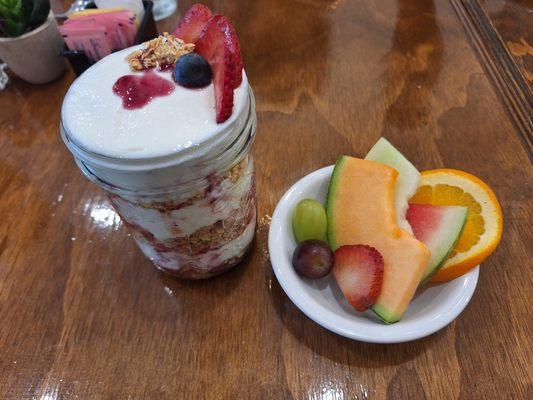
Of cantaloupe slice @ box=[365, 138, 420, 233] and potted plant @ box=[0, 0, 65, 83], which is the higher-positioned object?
potted plant @ box=[0, 0, 65, 83]

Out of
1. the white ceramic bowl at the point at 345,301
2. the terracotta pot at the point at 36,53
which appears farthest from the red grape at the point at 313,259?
the terracotta pot at the point at 36,53

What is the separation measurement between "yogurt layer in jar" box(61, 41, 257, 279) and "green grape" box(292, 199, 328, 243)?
0.33 feet

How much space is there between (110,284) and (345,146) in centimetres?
Result: 53

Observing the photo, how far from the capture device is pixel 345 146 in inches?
33.5

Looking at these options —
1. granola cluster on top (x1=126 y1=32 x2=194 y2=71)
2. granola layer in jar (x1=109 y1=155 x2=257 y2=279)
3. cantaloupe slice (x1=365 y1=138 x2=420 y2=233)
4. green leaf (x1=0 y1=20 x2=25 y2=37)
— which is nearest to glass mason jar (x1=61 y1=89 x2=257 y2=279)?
granola layer in jar (x1=109 y1=155 x2=257 y2=279)

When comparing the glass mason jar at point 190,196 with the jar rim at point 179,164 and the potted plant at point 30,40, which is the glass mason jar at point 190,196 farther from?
the potted plant at point 30,40

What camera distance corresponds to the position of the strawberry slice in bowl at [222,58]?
444mm

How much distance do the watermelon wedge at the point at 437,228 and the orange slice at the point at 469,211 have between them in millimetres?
16

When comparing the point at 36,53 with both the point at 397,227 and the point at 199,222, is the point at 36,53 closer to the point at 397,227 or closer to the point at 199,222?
the point at 199,222

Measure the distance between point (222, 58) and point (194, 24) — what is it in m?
0.11

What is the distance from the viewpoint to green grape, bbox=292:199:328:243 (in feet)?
1.99

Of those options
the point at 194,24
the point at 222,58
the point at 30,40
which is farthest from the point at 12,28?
the point at 222,58

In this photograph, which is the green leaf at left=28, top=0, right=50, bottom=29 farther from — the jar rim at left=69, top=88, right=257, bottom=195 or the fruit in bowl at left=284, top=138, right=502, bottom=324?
the fruit in bowl at left=284, top=138, right=502, bottom=324

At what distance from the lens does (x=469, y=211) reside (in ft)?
2.01
